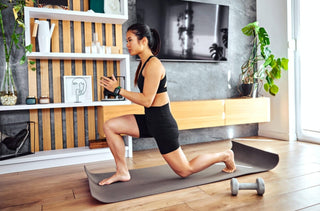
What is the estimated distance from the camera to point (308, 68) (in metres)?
3.50

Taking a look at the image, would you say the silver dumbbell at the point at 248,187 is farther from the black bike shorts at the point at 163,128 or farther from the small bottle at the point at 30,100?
the small bottle at the point at 30,100

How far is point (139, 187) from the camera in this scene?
1902 millimetres

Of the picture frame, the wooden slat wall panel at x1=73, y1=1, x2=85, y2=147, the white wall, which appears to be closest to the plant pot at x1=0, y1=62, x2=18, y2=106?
the picture frame

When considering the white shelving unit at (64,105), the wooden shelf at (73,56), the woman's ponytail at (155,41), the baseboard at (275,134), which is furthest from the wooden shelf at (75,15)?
the baseboard at (275,134)

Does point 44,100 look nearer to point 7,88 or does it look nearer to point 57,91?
point 57,91

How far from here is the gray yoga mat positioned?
5.88ft

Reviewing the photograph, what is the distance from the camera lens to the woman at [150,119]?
1.83m

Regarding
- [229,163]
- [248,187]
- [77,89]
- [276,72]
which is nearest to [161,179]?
[229,163]

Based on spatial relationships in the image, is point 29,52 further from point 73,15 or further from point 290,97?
point 290,97

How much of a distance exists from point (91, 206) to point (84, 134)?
1518mm

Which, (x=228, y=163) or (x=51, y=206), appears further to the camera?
(x=228, y=163)

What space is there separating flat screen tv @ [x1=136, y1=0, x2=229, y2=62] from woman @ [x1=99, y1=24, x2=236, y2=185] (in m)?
1.38

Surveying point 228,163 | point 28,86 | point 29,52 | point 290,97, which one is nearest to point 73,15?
point 29,52

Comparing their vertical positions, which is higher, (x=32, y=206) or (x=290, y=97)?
(x=290, y=97)
